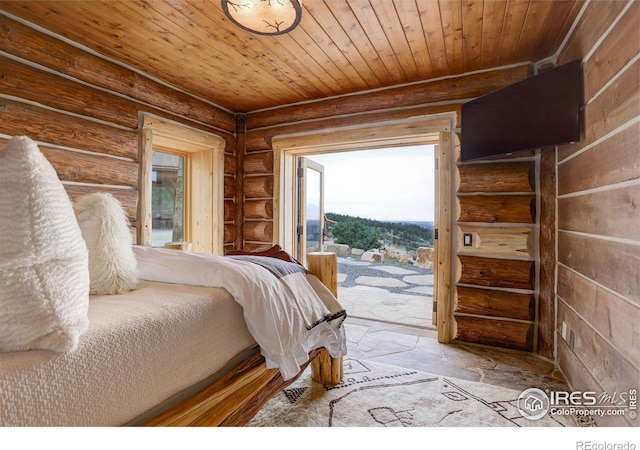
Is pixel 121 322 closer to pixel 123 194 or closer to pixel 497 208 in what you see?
pixel 123 194

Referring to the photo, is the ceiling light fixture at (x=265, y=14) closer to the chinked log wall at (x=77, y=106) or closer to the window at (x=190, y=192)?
the chinked log wall at (x=77, y=106)

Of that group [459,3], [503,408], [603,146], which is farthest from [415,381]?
[459,3]

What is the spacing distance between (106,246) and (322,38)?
1986 mm

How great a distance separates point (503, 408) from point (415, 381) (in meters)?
0.51

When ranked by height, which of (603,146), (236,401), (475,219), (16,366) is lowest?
(236,401)

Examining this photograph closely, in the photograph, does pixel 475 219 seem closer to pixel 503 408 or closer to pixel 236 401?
pixel 503 408

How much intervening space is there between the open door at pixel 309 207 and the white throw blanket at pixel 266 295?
2242 mm

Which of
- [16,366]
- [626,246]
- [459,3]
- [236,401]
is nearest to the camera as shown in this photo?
[16,366]

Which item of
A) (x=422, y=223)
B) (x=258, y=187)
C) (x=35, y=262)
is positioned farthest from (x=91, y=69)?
(x=422, y=223)

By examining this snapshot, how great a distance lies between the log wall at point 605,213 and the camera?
4.07 feet

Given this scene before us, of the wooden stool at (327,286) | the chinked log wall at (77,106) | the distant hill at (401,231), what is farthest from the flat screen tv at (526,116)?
the distant hill at (401,231)

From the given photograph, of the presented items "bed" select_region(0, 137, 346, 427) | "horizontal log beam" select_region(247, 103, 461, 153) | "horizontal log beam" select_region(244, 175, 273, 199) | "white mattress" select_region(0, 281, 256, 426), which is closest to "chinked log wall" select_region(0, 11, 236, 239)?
"horizontal log beam" select_region(247, 103, 461, 153)

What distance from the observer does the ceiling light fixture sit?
175cm
